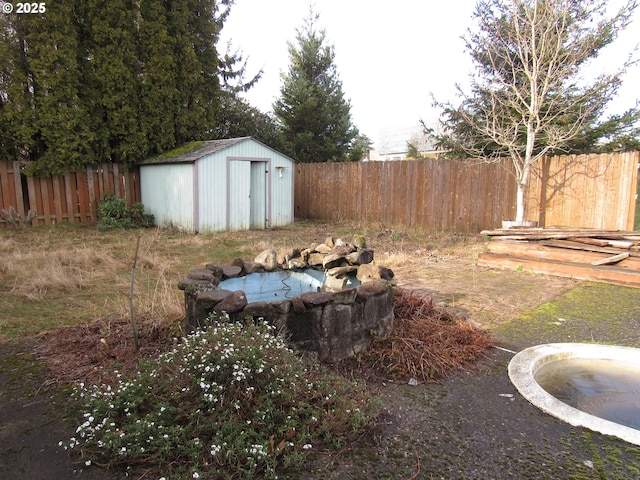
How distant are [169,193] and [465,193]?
25.9 ft

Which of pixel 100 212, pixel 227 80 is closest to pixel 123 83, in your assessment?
pixel 100 212

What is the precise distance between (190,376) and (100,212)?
35.8ft

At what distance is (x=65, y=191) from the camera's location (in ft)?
38.8

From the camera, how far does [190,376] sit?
239cm

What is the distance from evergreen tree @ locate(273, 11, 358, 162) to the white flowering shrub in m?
17.5

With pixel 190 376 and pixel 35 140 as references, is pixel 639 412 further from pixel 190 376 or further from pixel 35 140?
pixel 35 140

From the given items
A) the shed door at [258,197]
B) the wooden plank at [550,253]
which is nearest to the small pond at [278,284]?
the wooden plank at [550,253]

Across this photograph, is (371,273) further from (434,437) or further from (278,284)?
(434,437)

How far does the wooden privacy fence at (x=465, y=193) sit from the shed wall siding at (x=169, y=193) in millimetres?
4801

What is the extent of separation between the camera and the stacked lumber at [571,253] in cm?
596

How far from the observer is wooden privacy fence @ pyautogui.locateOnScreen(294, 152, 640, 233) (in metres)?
8.60

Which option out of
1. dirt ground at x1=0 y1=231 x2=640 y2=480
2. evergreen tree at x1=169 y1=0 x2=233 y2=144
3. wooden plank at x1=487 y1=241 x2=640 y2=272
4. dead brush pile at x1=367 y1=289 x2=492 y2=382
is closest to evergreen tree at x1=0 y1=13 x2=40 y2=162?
evergreen tree at x1=169 y1=0 x2=233 y2=144

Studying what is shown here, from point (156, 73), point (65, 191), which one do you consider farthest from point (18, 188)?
point (156, 73)

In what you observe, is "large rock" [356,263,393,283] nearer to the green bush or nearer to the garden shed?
the garden shed
